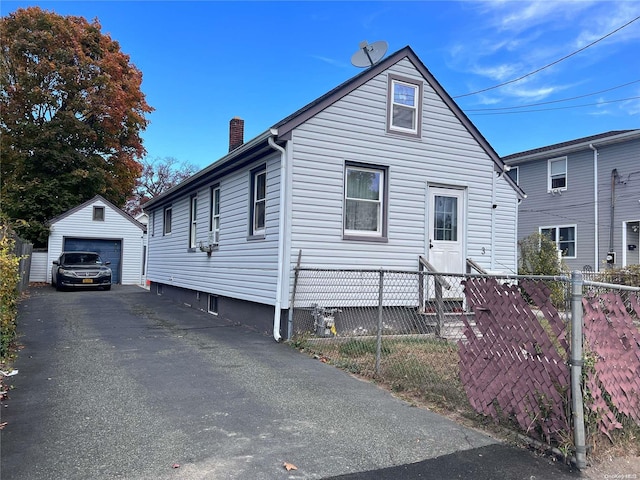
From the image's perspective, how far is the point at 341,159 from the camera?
29.5 ft

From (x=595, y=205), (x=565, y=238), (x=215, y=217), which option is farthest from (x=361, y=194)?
(x=565, y=238)

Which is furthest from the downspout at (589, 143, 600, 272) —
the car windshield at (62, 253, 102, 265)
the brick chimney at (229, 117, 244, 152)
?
the car windshield at (62, 253, 102, 265)

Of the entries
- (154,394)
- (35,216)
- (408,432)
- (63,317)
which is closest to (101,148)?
(35,216)

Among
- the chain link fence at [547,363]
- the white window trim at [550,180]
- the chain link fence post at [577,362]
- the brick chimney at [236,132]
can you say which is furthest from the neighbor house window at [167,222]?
the white window trim at [550,180]

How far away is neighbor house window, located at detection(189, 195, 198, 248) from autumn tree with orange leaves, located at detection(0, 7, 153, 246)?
44.8 feet

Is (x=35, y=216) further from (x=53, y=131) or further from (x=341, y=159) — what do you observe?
(x=341, y=159)

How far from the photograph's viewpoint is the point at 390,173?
371 inches

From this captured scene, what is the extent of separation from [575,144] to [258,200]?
14842 millimetres

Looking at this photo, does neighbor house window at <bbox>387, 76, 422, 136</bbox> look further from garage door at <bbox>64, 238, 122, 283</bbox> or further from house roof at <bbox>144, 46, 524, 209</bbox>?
garage door at <bbox>64, 238, 122, 283</bbox>

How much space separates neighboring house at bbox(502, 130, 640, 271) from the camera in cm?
1720

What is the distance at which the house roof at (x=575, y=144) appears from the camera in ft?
55.9

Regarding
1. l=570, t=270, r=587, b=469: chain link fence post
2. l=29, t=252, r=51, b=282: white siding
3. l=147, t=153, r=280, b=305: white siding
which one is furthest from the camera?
l=29, t=252, r=51, b=282: white siding

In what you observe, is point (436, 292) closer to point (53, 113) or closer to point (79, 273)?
point (79, 273)

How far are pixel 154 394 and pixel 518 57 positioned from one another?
15124mm
